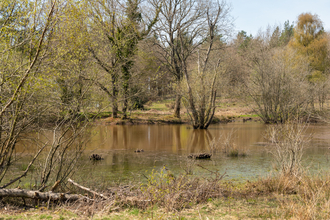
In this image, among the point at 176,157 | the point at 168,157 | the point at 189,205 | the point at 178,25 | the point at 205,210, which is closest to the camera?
the point at 205,210

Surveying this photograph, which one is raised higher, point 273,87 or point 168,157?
point 273,87

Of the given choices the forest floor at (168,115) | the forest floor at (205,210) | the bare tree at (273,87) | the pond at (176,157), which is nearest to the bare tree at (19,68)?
the forest floor at (205,210)

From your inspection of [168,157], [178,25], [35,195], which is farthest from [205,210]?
[178,25]

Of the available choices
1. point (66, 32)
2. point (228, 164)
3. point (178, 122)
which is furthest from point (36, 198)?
point (178, 122)

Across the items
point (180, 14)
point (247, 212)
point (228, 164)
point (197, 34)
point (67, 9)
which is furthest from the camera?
point (197, 34)

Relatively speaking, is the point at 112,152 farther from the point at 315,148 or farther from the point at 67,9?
the point at 315,148

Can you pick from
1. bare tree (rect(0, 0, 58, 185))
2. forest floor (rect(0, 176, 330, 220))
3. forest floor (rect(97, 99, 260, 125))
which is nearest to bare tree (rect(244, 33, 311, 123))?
forest floor (rect(97, 99, 260, 125))

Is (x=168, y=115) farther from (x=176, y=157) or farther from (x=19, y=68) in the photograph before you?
(x=19, y=68)

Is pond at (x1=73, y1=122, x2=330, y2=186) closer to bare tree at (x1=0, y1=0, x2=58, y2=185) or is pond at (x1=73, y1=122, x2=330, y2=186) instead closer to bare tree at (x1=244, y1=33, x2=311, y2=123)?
bare tree at (x1=0, y1=0, x2=58, y2=185)

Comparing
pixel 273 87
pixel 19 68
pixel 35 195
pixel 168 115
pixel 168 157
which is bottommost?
pixel 168 157

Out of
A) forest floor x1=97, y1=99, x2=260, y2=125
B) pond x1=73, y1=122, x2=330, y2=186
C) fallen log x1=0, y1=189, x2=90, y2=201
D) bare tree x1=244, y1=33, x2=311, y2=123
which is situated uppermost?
bare tree x1=244, y1=33, x2=311, y2=123

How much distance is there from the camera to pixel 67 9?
7.41m

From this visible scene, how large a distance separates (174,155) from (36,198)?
A: 882 cm

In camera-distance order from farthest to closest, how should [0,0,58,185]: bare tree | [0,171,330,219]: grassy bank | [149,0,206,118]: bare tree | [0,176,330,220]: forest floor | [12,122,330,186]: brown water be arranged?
[149,0,206,118]: bare tree → [12,122,330,186]: brown water → [0,0,58,185]: bare tree → [0,171,330,219]: grassy bank → [0,176,330,220]: forest floor
